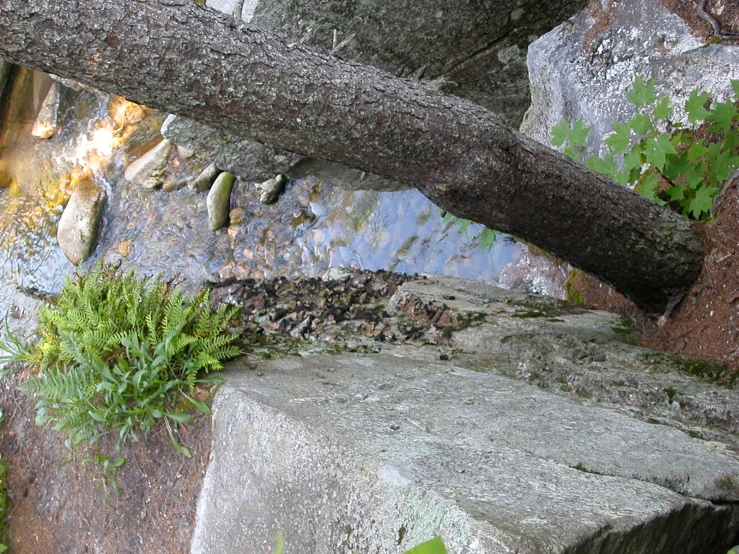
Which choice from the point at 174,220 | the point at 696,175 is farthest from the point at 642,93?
the point at 174,220

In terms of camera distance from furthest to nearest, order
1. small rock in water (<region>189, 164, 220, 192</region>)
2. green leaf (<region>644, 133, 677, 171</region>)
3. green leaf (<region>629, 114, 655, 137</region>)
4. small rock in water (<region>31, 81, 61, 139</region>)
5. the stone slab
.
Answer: small rock in water (<region>31, 81, 61, 139</region>)
small rock in water (<region>189, 164, 220, 192</region>)
green leaf (<region>629, 114, 655, 137</region>)
green leaf (<region>644, 133, 677, 171</region>)
the stone slab

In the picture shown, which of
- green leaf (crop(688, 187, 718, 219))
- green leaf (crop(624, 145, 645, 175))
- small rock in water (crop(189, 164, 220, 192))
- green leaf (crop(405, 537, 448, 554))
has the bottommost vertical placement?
small rock in water (crop(189, 164, 220, 192))

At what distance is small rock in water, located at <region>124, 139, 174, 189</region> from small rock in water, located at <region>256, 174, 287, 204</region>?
1557mm

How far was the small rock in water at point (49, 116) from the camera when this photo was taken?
932 centimetres

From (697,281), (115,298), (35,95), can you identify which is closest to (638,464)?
(697,281)

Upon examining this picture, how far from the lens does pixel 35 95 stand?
9.57 meters

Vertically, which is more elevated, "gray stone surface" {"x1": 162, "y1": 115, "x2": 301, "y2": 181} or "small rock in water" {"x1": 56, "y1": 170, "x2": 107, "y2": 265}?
"gray stone surface" {"x1": 162, "y1": 115, "x2": 301, "y2": 181}

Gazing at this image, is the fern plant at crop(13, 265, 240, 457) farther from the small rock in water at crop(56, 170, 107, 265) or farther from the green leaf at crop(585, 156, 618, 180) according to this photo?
the small rock in water at crop(56, 170, 107, 265)

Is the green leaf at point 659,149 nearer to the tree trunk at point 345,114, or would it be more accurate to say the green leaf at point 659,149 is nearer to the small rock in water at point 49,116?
the tree trunk at point 345,114

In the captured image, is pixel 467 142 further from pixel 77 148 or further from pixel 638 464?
pixel 77 148

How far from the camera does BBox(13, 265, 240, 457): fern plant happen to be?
107 inches

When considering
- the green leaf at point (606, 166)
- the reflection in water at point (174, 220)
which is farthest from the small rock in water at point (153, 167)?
the green leaf at point (606, 166)

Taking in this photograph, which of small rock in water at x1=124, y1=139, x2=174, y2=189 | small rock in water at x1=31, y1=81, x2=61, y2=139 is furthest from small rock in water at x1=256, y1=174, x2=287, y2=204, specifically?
small rock in water at x1=31, y1=81, x2=61, y2=139

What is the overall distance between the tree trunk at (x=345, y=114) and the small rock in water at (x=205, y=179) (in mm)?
5462
